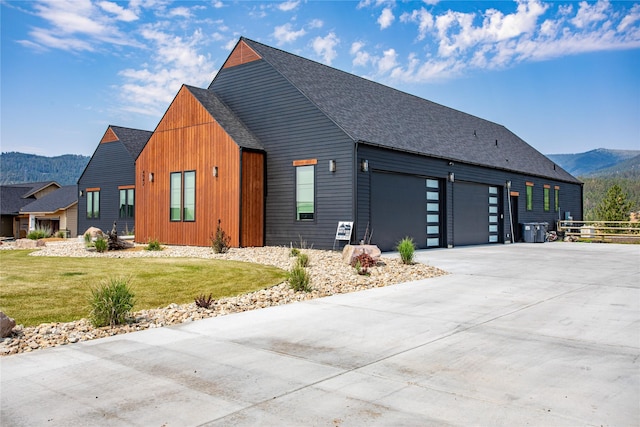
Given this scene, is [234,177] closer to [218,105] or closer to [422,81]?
[218,105]

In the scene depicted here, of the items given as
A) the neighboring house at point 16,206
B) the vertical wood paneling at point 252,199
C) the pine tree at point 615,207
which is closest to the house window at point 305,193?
the vertical wood paneling at point 252,199

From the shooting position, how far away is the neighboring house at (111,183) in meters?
27.0

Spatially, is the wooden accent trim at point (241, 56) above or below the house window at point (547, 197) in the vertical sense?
above

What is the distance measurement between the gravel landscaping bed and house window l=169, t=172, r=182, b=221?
97.1 inches

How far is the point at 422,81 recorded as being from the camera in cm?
2808

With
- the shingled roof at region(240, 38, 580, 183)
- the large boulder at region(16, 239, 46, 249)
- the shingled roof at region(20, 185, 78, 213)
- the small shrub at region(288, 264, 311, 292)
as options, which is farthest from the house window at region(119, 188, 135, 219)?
the small shrub at region(288, 264, 311, 292)

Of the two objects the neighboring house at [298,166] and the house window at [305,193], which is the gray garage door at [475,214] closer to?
the neighboring house at [298,166]

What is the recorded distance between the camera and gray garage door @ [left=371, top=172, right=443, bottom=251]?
16453mm

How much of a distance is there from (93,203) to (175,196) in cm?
1313

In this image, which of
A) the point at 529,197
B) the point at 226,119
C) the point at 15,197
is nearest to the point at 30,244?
the point at 226,119

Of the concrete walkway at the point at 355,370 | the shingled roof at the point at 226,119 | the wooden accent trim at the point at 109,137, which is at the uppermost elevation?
the wooden accent trim at the point at 109,137

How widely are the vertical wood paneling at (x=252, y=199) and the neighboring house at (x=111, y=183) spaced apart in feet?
38.8

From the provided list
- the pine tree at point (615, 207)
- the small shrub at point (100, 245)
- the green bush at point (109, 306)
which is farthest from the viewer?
the pine tree at point (615, 207)

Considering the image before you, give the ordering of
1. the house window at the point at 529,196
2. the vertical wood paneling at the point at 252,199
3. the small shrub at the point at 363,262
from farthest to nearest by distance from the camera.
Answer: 1. the house window at the point at 529,196
2. the vertical wood paneling at the point at 252,199
3. the small shrub at the point at 363,262
